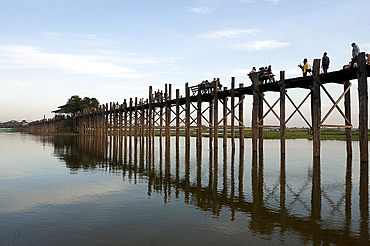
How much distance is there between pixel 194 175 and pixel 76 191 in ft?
15.6

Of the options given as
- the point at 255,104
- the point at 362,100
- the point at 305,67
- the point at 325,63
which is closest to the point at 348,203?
the point at 362,100

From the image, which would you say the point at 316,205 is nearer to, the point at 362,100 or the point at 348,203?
the point at 348,203

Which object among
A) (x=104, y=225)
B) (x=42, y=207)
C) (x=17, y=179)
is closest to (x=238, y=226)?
(x=104, y=225)

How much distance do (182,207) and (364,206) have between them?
181 inches

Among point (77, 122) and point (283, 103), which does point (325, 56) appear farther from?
point (77, 122)

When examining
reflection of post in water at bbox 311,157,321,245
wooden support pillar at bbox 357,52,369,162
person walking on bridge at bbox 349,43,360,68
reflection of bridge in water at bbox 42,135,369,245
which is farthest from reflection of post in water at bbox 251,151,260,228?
person walking on bridge at bbox 349,43,360,68

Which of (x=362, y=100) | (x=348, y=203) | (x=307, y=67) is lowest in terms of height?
(x=348, y=203)

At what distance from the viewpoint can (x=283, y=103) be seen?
1777 centimetres

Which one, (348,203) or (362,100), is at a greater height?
(362,100)

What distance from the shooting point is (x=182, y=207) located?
742 centimetres

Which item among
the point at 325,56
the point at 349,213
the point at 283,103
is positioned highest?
the point at 325,56

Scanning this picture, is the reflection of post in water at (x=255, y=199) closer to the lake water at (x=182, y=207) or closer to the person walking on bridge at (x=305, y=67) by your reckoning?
the lake water at (x=182, y=207)

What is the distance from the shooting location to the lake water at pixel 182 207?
5426 mm

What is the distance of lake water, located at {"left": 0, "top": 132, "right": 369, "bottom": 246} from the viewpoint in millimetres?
5426
